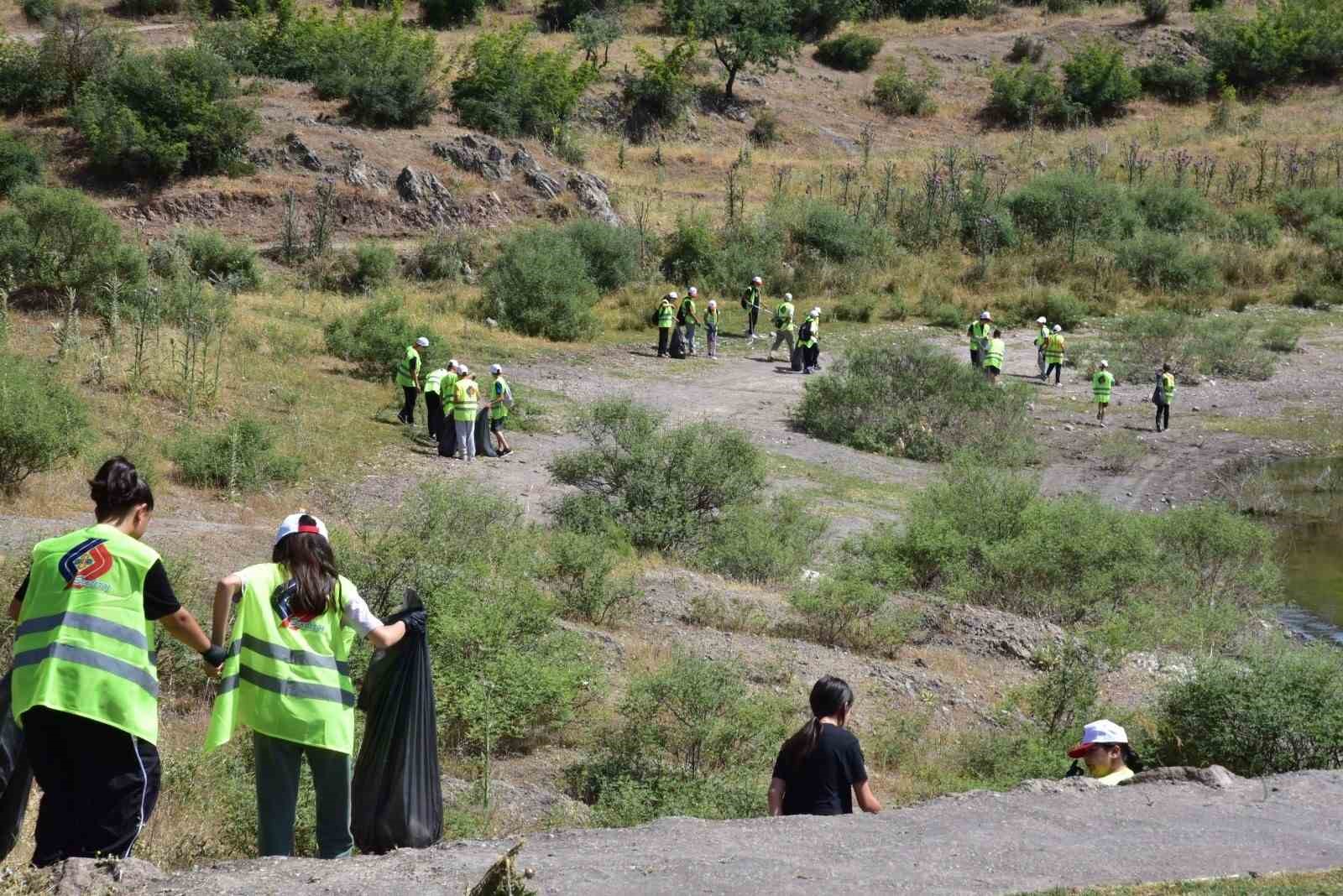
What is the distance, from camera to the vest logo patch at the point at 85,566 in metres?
5.19

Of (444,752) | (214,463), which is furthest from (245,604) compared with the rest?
(214,463)

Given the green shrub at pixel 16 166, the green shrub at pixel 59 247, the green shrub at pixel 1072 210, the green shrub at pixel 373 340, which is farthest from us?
the green shrub at pixel 1072 210

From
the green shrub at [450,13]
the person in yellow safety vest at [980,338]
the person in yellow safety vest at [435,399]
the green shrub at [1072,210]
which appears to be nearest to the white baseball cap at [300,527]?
the person in yellow safety vest at [435,399]

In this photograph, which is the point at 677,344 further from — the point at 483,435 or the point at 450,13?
→ the point at 450,13

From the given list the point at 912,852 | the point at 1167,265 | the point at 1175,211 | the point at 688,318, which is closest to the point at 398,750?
the point at 912,852

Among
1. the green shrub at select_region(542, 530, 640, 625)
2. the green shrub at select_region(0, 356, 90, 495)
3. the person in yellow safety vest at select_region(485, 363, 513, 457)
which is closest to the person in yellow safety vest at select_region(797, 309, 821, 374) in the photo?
the person in yellow safety vest at select_region(485, 363, 513, 457)

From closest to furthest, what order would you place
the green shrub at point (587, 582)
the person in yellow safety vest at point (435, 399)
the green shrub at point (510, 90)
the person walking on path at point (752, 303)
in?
Answer: 1. the green shrub at point (587, 582)
2. the person in yellow safety vest at point (435, 399)
3. the person walking on path at point (752, 303)
4. the green shrub at point (510, 90)

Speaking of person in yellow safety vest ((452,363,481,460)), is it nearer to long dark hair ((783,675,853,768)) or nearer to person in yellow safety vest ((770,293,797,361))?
person in yellow safety vest ((770,293,797,361))

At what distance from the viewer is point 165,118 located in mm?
36312

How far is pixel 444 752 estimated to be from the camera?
8.98 meters

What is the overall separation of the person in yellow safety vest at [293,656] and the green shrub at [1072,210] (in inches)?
1504

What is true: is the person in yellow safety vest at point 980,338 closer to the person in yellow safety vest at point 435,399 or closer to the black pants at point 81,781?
the person in yellow safety vest at point 435,399

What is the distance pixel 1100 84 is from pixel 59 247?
46997mm

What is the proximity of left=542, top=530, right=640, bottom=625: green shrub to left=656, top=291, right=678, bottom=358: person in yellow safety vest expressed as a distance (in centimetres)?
1726
